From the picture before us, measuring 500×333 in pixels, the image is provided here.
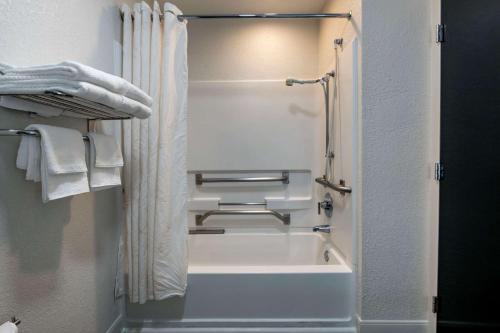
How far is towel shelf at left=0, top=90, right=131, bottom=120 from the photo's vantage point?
0.92 meters

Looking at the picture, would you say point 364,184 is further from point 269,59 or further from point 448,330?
point 269,59

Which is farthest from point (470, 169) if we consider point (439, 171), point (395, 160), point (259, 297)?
point (259, 297)

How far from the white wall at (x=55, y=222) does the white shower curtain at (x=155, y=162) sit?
0.13 metres

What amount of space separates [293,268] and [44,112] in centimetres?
151

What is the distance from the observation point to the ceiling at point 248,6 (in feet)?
7.70

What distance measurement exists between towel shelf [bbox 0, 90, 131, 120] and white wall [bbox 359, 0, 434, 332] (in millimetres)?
1354

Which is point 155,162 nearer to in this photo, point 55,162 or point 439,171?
point 55,162

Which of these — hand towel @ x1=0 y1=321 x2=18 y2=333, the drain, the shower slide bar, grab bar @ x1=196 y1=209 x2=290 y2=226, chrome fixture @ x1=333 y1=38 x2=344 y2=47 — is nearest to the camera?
hand towel @ x1=0 y1=321 x2=18 y2=333

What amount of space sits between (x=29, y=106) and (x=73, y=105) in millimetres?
131

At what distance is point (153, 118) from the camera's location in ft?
5.31

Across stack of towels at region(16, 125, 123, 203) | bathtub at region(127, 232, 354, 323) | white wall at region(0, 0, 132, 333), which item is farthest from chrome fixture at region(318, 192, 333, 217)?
stack of towels at region(16, 125, 123, 203)

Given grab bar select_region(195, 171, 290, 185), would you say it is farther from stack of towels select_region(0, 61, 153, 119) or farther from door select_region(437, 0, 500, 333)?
stack of towels select_region(0, 61, 153, 119)

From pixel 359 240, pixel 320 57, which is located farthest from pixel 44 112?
pixel 320 57

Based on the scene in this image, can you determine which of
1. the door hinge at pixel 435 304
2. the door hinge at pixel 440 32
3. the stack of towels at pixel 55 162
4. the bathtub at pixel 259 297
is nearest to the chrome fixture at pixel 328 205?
the bathtub at pixel 259 297
